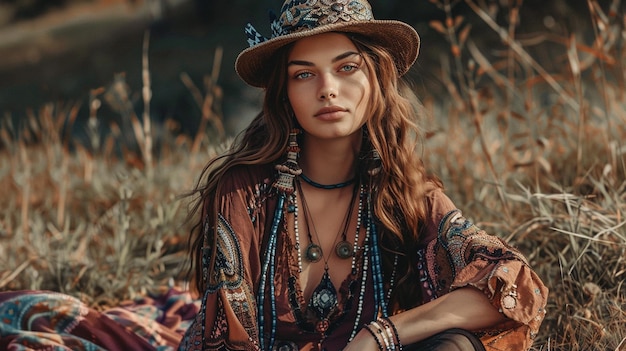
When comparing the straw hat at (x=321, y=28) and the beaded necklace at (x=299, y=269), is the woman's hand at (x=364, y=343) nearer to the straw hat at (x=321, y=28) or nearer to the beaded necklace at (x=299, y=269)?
the beaded necklace at (x=299, y=269)

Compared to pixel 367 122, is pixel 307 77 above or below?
above

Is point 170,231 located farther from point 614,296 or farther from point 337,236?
point 614,296

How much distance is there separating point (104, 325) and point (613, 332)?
195 cm

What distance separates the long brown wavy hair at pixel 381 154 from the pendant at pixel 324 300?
23 cm

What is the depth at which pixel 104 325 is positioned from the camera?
3.50 metres

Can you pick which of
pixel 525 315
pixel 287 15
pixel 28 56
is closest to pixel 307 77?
pixel 287 15

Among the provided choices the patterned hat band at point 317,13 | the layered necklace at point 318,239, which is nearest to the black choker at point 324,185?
the layered necklace at point 318,239

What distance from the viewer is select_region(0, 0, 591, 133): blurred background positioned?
8.06 m

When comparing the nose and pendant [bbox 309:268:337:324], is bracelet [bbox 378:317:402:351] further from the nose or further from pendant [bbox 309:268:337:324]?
the nose

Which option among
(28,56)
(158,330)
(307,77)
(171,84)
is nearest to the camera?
(307,77)

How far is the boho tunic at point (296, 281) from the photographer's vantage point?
261 centimetres

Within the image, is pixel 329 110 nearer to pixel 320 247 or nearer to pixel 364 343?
pixel 320 247

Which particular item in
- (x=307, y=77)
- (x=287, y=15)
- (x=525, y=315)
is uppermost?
(x=287, y=15)

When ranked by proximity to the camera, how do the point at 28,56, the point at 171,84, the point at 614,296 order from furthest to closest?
the point at 28,56 → the point at 171,84 → the point at 614,296
